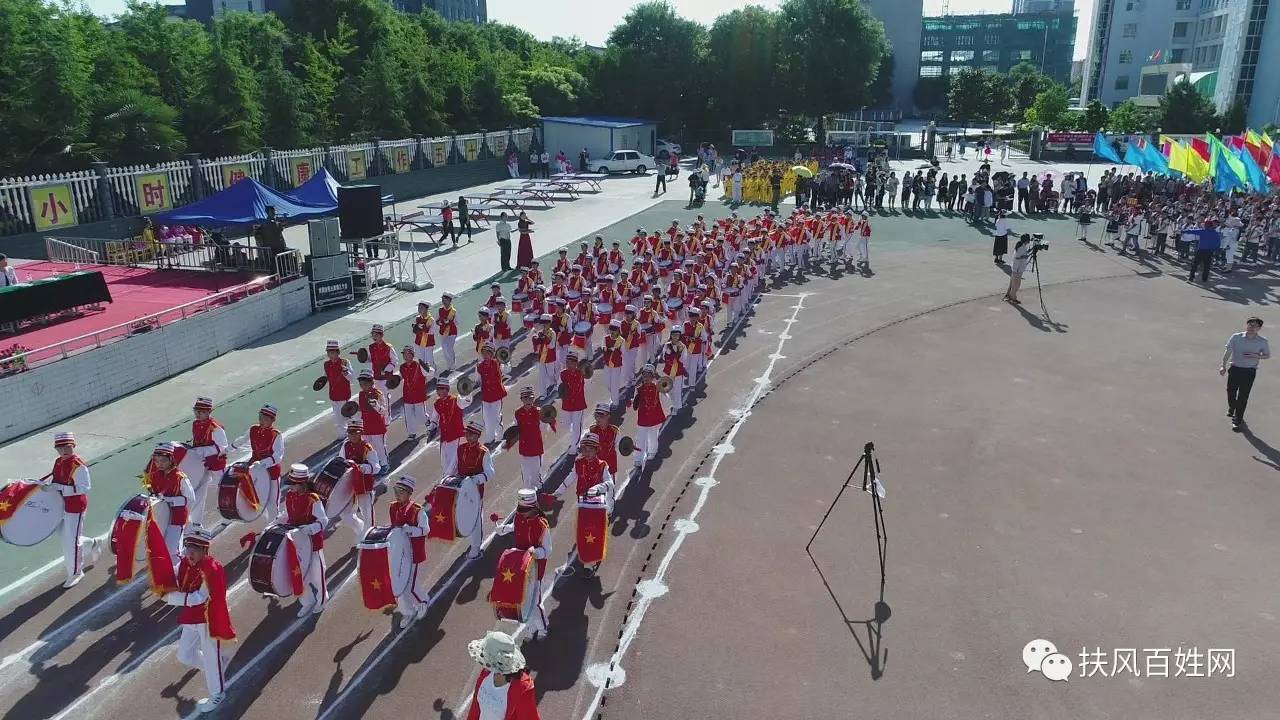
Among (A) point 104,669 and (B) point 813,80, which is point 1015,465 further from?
(B) point 813,80

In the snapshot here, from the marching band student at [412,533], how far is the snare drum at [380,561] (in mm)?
87

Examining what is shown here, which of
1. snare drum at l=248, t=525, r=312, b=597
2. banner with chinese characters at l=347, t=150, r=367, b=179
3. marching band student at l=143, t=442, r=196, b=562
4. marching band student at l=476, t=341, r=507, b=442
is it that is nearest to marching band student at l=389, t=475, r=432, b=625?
snare drum at l=248, t=525, r=312, b=597

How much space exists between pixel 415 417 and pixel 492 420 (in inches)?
50.6

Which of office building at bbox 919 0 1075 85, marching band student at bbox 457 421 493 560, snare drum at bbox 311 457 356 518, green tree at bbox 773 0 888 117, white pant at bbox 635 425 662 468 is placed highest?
office building at bbox 919 0 1075 85

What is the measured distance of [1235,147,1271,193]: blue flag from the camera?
2697 centimetres

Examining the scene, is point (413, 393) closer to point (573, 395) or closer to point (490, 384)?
point (490, 384)

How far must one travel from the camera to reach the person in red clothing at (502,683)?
5.48 metres

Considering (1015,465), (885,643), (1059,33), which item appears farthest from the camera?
(1059,33)

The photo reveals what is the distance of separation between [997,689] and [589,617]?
12.6ft

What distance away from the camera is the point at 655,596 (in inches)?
358

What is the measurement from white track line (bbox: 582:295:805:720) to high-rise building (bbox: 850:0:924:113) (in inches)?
3941

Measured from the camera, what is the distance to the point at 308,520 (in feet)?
27.2

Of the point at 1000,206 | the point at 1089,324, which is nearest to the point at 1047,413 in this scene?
the point at 1089,324

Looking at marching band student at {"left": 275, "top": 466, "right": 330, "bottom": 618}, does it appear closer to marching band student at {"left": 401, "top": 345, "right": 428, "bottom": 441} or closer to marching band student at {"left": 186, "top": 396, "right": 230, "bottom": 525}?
marching band student at {"left": 186, "top": 396, "right": 230, "bottom": 525}
